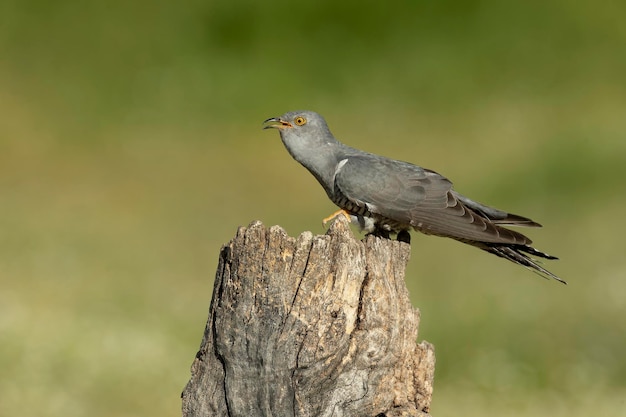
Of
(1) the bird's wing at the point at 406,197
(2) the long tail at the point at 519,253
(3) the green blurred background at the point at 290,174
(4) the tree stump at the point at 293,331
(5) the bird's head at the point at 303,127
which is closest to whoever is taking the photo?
(4) the tree stump at the point at 293,331

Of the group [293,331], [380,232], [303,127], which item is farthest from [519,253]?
[293,331]

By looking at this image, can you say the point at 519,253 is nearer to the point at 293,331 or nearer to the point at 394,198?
the point at 394,198

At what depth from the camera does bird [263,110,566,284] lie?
19.1ft

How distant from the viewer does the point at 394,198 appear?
6.01m

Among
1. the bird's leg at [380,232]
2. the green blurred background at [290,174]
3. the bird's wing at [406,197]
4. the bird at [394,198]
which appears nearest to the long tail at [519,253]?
the bird at [394,198]

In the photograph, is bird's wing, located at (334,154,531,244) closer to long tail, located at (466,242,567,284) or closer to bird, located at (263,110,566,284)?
bird, located at (263,110,566,284)

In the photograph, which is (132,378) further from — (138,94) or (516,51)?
(516,51)

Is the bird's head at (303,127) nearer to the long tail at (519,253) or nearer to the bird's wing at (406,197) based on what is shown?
the bird's wing at (406,197)

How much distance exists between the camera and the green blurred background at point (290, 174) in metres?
9.56

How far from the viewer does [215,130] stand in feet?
49.4

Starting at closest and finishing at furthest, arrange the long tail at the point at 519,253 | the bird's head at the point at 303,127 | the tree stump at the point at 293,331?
the tree stump at the point at 293,331, the long tail at the point at 519,253, the bird's head at the point at 303,127

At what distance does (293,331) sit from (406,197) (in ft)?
5.78

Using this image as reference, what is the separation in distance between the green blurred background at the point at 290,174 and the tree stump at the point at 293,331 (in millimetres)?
4087

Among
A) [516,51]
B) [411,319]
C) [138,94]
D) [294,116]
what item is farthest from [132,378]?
[516,51]
